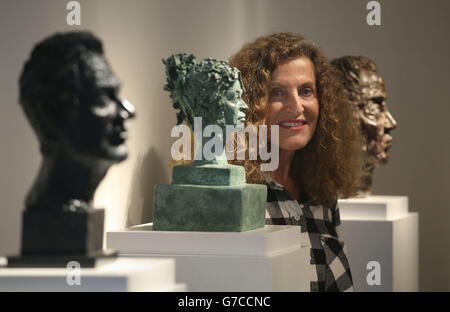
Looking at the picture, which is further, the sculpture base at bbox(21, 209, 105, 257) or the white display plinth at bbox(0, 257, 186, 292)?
the sculpture base at bbox(21, 209, 105, 257)

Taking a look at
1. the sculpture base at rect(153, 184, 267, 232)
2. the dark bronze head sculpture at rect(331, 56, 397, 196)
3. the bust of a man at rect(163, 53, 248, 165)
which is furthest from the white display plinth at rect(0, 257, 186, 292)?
the dark bronze head sculpture at rect(331, 56, 397, 196)

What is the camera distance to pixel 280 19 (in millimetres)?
6594

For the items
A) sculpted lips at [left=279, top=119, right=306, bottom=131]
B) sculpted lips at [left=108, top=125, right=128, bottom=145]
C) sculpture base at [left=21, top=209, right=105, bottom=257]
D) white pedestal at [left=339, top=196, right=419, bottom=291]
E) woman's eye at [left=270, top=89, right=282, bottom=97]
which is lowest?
white pedestal at [left=339, top=196, right=419, bottom=291]

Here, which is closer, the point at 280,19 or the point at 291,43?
the point at 291,43

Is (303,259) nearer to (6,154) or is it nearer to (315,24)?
(6,154)

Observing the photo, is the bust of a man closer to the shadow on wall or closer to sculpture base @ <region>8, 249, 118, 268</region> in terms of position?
the shadow on wall

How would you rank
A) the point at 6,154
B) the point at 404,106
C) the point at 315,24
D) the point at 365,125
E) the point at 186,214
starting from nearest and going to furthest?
the point at 6,154 < the point at 186,214 < the point at 365,125 < the point at 315,24 < the point at 404,106

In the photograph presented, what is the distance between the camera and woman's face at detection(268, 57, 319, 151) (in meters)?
4.32

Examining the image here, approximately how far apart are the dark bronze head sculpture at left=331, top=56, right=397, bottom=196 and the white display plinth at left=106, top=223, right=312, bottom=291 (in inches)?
96.4

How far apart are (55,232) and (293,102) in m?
2.07

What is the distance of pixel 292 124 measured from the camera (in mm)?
4367

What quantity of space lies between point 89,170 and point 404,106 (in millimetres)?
5430

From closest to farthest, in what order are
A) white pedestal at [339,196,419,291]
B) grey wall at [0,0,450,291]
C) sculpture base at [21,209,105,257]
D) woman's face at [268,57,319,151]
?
sculpture base at [21,209,105,257]
grey wall at [0,0,450,291]
woman's face at [268,57,319,151]
white pedestal at [339,196,419,291]

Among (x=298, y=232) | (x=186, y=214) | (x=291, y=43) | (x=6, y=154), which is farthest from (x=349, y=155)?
(x=6, y=154)
